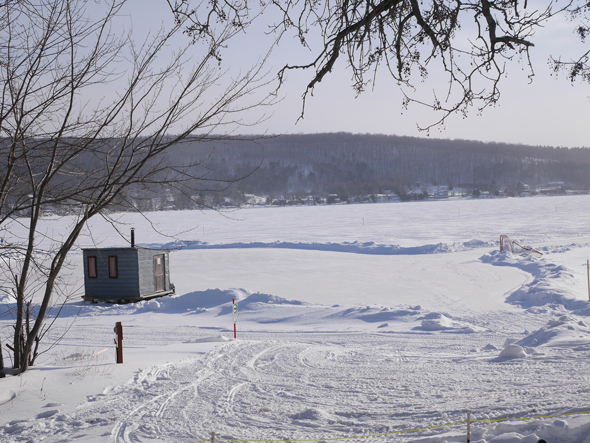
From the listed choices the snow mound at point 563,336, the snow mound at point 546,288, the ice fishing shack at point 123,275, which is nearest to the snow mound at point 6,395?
the snow mound at point 563,336

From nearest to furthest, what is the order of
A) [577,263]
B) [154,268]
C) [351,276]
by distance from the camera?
[154,268] → [351,276] → [577,263]

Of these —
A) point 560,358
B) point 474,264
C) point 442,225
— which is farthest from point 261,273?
point 442,225

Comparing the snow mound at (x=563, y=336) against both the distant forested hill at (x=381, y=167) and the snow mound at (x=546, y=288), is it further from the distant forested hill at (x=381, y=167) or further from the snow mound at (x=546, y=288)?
the distant forested hill at (x=381, y=167)

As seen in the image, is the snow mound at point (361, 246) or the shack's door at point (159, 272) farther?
the snow mound at point (361, 246)

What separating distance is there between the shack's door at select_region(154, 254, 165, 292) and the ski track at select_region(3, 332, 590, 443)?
9.93 meters

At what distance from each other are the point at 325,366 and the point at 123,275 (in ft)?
38.5

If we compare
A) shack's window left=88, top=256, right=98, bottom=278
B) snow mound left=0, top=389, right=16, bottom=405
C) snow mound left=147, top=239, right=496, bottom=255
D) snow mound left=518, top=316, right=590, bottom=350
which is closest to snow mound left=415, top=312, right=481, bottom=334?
snow mound left=518, top=316, right=590, bottom=350

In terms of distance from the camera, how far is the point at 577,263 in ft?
74.7

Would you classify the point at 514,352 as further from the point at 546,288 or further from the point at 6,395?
the point at 546,288

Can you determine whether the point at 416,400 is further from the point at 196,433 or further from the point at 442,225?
the point at 442,225

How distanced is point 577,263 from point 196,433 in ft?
74.8

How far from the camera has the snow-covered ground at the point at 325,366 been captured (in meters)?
4.89

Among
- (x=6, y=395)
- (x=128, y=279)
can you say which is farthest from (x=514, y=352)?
(x=128, y=279)

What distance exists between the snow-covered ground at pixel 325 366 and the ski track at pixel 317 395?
0.09 ft
